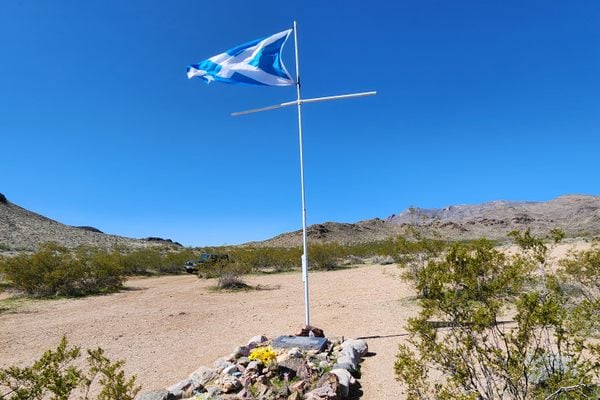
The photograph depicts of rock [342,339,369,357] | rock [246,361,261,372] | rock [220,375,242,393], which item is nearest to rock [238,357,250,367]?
rock [246,361,261,372]

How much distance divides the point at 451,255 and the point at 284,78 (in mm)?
6617

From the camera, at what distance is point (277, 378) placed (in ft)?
19.5

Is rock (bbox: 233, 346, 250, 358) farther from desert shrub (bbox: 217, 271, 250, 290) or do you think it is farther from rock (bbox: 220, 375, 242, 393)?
desert shrub (bbox: 217, 271, 250, 290)

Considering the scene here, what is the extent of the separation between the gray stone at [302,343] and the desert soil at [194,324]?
904 mm

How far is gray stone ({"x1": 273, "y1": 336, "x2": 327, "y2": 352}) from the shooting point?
7223mm

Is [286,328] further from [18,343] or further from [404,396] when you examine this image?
Result: [18,343]

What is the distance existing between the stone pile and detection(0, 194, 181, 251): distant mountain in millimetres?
38104

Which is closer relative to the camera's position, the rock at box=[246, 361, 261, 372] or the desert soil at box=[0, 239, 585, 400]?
the rock at box=[246, 361, 261, 372]

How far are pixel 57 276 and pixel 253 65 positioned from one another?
14140 mm

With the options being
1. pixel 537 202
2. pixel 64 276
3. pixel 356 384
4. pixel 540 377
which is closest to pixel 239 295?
pixel 64 276

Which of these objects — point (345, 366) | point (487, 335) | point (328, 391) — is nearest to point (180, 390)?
point (328, 391)

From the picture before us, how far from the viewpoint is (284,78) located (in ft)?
31.4

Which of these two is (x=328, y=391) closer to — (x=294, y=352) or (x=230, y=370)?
(x=294, y=352)

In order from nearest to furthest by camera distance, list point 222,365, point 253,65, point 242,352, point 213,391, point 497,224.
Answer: point 213,391 < point 222,365 < point 242,352 < point 253,65 < point 497,224
